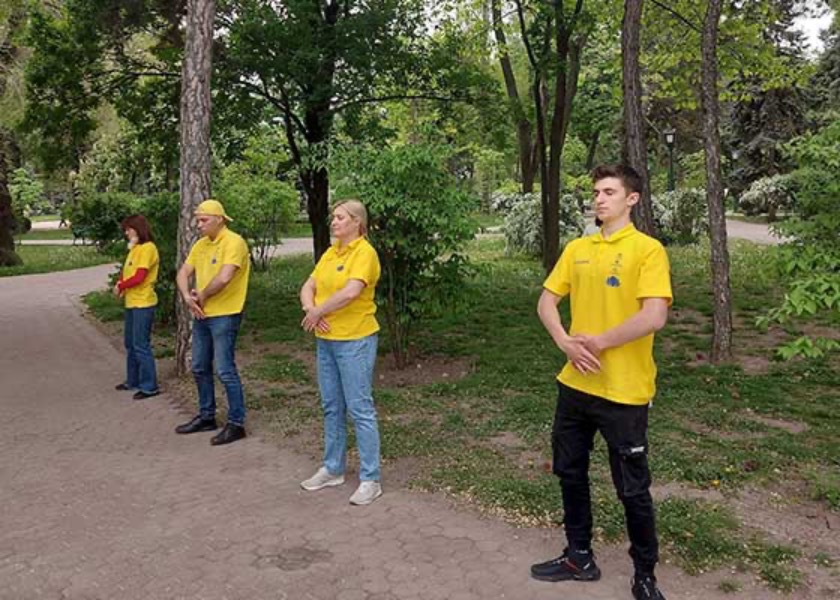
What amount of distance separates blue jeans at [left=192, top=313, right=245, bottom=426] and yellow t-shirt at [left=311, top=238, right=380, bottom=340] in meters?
1.36

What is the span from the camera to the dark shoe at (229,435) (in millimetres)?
5762

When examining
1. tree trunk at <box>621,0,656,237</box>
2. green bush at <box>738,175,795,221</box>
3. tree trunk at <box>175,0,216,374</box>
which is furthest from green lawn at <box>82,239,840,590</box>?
green bush at <box>738,175,795,221</box>

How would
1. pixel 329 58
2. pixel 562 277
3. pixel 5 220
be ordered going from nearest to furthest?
pixel 562 277 < pixel 329 58 < pixel 5 220

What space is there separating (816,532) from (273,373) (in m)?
5.61

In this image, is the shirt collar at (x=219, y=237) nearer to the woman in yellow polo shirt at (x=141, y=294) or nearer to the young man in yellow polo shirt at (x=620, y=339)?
the woman in yellow polo shirt at (x=141, y=294)

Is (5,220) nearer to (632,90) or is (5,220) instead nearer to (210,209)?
(210,209)

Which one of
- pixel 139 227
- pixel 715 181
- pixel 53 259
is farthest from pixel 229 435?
pixel 53 259

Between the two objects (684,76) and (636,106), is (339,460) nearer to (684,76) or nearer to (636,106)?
(636,106)

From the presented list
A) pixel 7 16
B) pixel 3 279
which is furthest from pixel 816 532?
pixel 3 279

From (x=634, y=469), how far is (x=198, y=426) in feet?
13.2

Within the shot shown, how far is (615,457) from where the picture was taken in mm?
3238

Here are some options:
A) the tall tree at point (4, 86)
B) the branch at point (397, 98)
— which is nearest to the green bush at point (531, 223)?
the branch at point (397, 98)

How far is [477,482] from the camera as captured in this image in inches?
186

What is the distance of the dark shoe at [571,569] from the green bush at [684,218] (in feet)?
62.0
